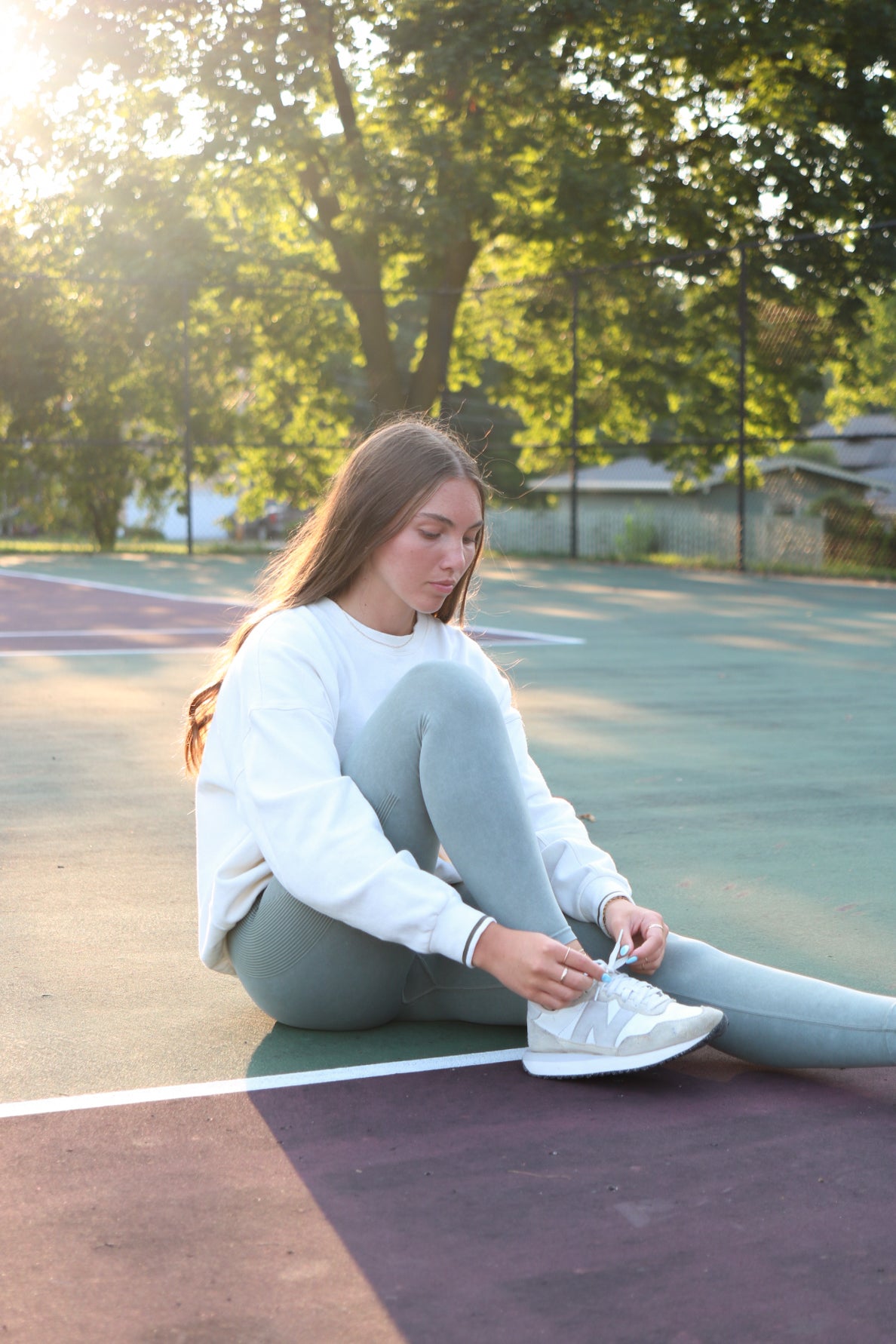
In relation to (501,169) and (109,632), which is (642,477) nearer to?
(501,169)

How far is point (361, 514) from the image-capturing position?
2.67 meters

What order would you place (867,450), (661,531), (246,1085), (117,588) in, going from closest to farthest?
(246,1085)
(117,588)
(661,531)
(867,450)

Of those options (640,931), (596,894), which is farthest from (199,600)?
(640,931)

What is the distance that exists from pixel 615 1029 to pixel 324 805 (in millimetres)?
555

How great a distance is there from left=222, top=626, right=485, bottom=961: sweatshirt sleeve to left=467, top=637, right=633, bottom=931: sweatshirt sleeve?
343 mm

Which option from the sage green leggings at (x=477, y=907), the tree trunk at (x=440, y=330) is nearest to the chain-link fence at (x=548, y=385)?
the tree trunk at (x=440, y=330)

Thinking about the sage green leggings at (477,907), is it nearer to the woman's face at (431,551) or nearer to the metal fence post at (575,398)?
the woman's face at (431,551)

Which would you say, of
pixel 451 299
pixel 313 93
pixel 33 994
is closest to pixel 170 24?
pixel 313 93

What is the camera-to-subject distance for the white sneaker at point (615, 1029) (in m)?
2.44

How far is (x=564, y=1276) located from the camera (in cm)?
189

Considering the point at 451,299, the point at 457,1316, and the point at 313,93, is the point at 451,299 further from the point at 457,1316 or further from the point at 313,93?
the point at 457,1316

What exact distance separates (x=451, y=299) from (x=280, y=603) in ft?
59.8

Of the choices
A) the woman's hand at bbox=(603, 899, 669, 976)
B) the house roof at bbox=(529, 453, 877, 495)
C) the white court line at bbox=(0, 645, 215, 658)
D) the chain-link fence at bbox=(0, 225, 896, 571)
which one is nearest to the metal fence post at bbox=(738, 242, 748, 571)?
the chain-link fence at bbox=(0, 225, 896, 571)

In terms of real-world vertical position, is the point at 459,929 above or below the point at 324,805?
below
